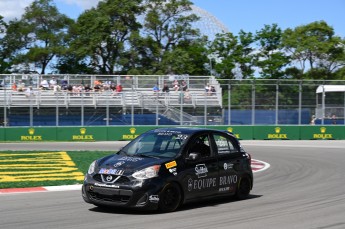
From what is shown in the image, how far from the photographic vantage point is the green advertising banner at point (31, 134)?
3497cm

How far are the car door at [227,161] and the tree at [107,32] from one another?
4590cm

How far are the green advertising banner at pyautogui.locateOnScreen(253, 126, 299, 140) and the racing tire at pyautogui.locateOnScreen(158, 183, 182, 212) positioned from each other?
28671mm

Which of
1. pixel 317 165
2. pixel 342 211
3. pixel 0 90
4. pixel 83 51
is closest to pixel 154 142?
pixel 342 211

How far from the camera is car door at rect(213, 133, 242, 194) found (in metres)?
11.3

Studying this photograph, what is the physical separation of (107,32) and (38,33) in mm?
7728

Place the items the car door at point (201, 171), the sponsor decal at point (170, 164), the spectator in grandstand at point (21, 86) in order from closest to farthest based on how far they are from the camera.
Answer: the sponsor decal at point (170, 164) < the car door at point (201, 171) < the spectator in grandstand at point (21, 86)

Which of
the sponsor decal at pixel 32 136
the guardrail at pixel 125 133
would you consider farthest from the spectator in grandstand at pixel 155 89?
the sponsor decal at pixel 32 136

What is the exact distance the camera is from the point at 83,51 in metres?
57.2

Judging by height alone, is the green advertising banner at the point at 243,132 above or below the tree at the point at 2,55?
below

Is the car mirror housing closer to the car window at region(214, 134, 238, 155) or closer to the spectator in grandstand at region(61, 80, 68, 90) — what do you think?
the car window at region(214, 134, 238, 155)

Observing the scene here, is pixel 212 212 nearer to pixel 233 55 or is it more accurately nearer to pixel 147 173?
pixel 147 173

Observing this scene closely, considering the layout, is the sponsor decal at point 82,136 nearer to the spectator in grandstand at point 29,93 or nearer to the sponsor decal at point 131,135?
the sponsor decal at point 131,135

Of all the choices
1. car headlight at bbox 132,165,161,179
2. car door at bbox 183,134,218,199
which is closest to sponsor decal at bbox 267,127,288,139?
car door at bbox 183,134,218,199

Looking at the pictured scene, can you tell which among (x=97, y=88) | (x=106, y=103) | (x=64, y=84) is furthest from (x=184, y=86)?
(x=64, y=84)
